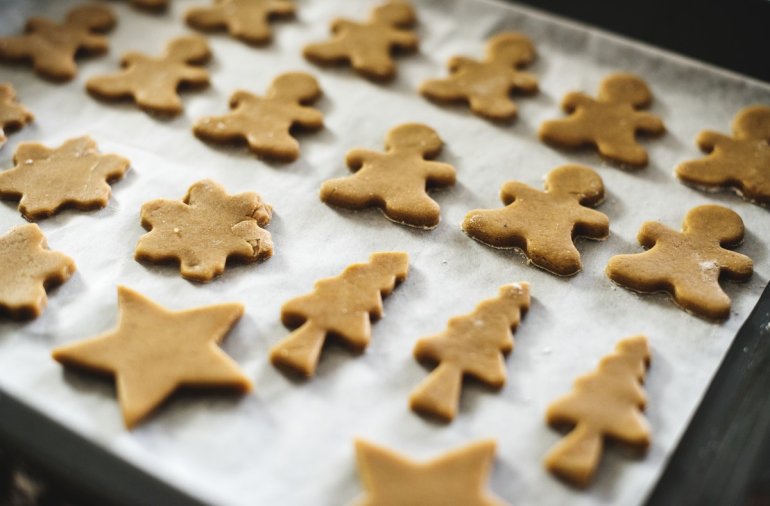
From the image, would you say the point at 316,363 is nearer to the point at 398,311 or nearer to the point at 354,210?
the point at 398,311

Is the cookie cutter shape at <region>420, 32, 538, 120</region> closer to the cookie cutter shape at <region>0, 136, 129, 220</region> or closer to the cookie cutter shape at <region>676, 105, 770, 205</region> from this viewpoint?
the cookie cutter shape at <region>676, 105, 770, 205</region>

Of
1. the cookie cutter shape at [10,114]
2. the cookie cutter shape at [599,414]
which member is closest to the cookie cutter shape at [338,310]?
the cookie cutter shape at [599,414]

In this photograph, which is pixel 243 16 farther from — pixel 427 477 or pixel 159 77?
pixel 427 477

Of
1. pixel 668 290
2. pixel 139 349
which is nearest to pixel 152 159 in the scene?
pixel 139 349

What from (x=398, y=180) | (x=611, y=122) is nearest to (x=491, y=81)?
(x=611, y=122)

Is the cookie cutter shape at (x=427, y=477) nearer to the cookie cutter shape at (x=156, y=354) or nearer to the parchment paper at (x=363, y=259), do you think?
the parchment paper at (x=363, y=259)
